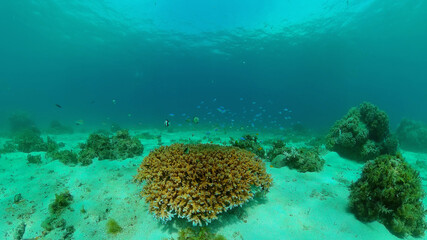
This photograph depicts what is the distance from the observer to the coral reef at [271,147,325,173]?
771 centimetres

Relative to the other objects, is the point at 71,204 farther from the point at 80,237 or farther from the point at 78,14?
the point at 78,14

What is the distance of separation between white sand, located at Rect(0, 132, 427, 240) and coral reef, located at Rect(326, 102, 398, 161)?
349cm

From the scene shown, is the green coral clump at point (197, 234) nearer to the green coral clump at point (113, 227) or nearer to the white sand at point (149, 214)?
the white sand at point (149, 214)

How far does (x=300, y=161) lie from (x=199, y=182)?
4.83m

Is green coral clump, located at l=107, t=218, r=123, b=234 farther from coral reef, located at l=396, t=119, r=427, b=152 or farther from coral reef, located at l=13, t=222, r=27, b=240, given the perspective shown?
coral reef, located at l=396, t=119, r=427, b=152

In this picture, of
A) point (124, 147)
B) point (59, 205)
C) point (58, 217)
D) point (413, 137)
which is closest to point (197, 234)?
point (58, 217)

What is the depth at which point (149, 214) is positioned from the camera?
17.5 ft

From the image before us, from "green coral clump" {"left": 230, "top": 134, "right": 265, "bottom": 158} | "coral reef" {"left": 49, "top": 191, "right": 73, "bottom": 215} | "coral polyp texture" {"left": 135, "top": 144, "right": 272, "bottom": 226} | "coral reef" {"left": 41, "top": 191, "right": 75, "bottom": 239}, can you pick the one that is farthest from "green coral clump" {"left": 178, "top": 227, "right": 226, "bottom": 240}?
"green coral clump" {"left": 230, "top": 134, "right": 265, "bottom": 158}

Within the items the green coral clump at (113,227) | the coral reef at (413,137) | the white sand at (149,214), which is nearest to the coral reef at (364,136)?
the white sand at (149,214)

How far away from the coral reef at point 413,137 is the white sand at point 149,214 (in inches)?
805

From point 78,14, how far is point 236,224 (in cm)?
5108

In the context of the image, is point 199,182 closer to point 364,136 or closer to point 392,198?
point 392,198

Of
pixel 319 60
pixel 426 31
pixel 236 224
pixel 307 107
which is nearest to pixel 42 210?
pixel 236 224

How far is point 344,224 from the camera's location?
15.8ft
